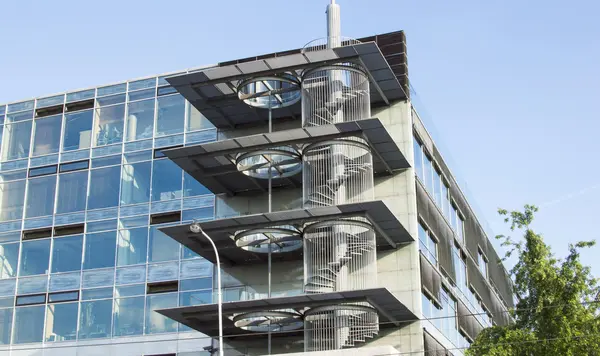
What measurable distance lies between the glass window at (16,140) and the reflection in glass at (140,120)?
6.93m

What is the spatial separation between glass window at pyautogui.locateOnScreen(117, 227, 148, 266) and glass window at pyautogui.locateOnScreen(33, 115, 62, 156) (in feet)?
26.3

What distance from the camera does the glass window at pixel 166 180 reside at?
52.6 meters

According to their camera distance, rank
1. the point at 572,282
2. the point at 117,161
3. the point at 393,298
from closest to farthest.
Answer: the point at 572,282, the point at 393,298, the point at 117,161

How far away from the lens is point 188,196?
51969 millimetres

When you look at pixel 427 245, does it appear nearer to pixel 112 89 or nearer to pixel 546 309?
pixel 546 309

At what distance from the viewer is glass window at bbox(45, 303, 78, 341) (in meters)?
51.7

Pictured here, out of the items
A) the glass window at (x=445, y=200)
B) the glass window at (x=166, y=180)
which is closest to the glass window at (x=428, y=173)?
the glass window at (x=445, y=200)

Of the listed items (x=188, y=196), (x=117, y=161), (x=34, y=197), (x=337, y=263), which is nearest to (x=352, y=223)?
(x=337, y=263)

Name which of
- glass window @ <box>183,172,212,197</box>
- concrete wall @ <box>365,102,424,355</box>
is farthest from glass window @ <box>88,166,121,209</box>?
concrete wall @ <box>365,102,424,355</box>

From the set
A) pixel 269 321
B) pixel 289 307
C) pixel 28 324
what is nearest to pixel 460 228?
pixel 269 321

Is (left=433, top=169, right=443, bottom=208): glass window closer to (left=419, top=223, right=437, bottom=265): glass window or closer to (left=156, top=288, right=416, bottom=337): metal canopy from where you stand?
(left=419, top=223, right=437, bottom=265): glass window

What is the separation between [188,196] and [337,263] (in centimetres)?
1439

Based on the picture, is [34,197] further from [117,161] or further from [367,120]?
[367,120]

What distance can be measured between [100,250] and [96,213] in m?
2.27
